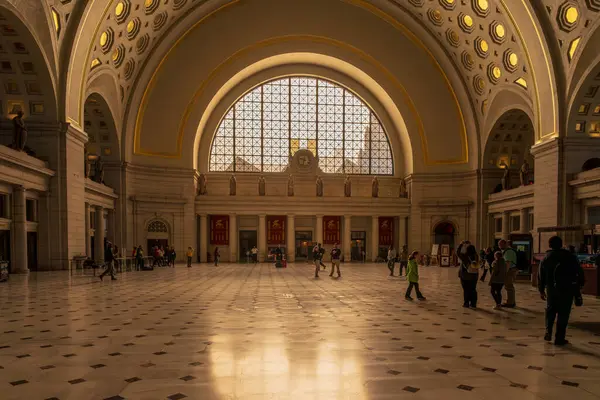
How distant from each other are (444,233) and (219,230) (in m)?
17.6

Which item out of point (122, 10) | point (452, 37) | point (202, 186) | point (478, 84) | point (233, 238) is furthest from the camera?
point (202, 186)

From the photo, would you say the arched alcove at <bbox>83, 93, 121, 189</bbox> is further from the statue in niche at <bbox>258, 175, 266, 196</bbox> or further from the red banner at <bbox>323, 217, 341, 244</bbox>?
the red banner at <bbox>323, 217, 341, 244</bbox>

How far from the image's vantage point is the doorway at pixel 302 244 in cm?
3731

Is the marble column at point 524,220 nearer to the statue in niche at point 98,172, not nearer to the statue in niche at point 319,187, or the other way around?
the statue in niche at point 319,187

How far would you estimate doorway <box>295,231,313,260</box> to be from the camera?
37312 mm

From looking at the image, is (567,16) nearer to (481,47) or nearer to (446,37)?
(481,47)

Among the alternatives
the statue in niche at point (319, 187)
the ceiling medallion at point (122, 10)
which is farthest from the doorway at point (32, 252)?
the statue in niche at point (319, 187)

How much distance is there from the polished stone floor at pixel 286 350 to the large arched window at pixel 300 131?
26.3m

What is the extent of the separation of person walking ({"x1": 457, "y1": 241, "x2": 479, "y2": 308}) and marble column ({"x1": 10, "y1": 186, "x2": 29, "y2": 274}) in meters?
16.9

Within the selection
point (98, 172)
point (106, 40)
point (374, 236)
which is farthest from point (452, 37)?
point (98, 172)

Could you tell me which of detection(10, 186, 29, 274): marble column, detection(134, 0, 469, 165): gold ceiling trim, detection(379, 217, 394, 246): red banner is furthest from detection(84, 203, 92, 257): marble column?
detection(379, 217, 394, 246): red banner

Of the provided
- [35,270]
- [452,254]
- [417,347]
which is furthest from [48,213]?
[452,254]

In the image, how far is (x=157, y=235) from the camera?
32.7m

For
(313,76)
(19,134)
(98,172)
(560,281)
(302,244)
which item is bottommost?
(302,244)
